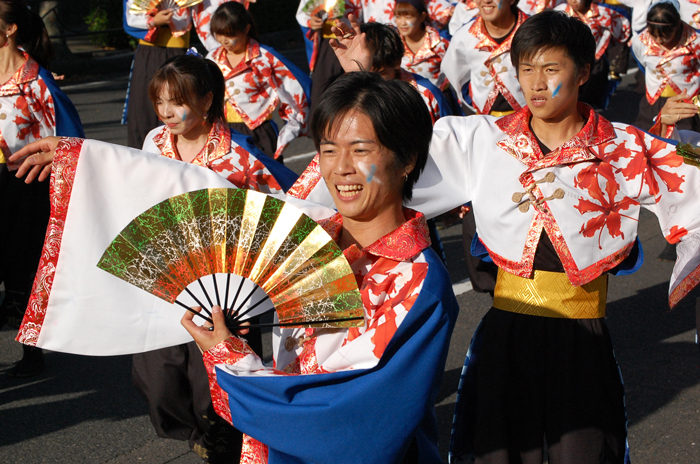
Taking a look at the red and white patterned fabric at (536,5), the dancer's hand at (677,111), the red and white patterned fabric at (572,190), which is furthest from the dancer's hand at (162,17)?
the dancer's hand at (677,111)

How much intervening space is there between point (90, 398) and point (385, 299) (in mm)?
2479

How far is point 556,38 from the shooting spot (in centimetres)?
286

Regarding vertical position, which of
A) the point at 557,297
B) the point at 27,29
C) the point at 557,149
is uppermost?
the point at 27,29

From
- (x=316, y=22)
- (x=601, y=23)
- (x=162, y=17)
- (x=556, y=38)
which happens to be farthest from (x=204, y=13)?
(x=601, y=23)

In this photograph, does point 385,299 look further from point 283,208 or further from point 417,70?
point 417,70

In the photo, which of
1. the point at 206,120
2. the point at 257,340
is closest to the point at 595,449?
the point at 257,340

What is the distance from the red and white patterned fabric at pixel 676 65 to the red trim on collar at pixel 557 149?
389 cm

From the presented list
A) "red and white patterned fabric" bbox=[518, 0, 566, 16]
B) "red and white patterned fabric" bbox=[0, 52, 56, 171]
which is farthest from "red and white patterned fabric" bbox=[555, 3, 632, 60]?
"red and white patterned fabric" bbox=[0, 52, 56, 171]

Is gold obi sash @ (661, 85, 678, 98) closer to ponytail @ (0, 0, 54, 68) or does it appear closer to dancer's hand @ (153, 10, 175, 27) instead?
dancer's hand @ (153, 10, 175, 27)

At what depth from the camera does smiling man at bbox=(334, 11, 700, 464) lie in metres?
2.82

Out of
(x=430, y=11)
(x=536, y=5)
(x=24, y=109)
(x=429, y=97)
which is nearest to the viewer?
(x=24, y=109)

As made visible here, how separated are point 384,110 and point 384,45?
6.77ft

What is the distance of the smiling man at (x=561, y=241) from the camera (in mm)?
2822

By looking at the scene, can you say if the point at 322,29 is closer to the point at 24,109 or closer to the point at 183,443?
the point at 24,109
